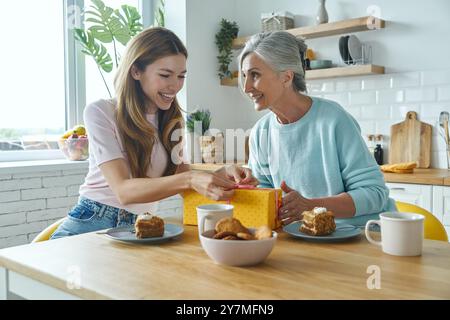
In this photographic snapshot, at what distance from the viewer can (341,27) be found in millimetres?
3533

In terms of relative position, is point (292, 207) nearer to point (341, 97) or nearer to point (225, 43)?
point (341, 97)

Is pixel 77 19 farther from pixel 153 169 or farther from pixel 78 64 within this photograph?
pixel 153 169

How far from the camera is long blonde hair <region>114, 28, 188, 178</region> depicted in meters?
1.80

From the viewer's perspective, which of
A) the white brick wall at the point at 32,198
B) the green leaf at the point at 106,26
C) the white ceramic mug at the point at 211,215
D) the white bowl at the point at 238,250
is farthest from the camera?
the green leaf at the point at 106,26

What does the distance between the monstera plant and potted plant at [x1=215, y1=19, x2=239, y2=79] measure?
833mm

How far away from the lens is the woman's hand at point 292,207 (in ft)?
4.79

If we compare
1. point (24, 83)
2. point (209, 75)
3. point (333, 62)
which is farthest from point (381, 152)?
point (24, 83)

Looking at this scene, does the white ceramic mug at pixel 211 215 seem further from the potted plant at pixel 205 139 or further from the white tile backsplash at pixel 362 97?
the white tile backsplash at pixel 362 97

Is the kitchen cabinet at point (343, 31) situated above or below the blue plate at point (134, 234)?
above

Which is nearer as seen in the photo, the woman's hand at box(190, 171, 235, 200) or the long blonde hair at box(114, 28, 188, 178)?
the woman's hand at box(190, 171, 235, 200)

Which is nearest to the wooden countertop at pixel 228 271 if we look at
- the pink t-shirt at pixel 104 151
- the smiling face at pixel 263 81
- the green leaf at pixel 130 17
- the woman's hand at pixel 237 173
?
the woman's hand at pixel 237 173

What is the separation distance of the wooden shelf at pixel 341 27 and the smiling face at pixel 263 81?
1865 millimetres

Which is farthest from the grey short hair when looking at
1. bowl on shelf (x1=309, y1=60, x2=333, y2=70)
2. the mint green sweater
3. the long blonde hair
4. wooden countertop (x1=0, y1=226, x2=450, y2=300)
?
bowl on shelf (x1=309, y1=60, x2=333, y2=70)

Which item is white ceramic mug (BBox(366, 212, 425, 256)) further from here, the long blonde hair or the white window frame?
the white window frame
